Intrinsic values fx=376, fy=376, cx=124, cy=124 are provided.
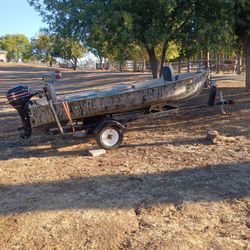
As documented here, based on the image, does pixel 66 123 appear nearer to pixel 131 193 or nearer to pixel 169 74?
pixel 169 74

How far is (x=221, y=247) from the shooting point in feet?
11.8

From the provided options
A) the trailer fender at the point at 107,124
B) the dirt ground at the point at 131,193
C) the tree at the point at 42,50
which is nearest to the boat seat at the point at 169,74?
the dirt ground at the point at 131,193

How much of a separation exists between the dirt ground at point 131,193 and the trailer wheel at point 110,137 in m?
0.19

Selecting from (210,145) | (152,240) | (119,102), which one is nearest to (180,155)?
(210,145)

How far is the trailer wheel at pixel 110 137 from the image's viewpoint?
7305 mm

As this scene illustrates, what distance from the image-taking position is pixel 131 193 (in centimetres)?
502

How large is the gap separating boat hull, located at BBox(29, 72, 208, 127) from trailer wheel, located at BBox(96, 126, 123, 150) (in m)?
0.47

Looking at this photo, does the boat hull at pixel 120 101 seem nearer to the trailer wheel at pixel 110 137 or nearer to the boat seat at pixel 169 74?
the boat seat at pixel 169 74

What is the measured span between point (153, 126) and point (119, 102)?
2035 mm

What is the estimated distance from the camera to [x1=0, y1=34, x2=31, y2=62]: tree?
110 m

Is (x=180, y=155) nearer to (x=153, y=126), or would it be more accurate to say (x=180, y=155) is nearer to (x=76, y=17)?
(x=153, y=126)

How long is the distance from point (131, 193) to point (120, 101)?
303cm

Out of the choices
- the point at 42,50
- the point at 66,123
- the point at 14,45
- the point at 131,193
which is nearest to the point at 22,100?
the point at 66,123

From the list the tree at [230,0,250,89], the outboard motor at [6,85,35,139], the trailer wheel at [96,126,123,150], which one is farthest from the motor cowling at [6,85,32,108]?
the tree at [230,0,250,89]
